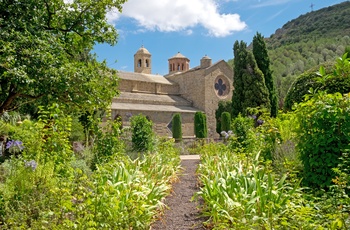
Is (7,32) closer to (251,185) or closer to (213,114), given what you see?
(251,185)

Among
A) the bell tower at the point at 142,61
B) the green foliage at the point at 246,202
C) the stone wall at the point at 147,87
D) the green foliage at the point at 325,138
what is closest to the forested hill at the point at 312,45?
the stone wall at the point at 147,87

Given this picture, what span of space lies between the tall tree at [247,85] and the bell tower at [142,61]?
1771 centimetres

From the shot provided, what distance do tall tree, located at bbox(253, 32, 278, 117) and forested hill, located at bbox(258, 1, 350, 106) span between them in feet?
34.4

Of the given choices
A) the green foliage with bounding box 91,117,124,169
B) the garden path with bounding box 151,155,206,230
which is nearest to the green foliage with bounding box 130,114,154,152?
the green foliage with bounding box 91,117,124,169

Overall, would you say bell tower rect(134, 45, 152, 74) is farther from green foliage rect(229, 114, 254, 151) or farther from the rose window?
green foliage rect(229, 114, 254, 151)

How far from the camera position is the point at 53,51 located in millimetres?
7074

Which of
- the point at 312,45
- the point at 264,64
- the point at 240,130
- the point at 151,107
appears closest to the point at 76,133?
the point at 240,130

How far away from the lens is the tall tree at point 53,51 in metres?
6.26

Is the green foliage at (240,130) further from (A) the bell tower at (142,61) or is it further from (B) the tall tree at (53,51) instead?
(A) the bell tower at (142,61)

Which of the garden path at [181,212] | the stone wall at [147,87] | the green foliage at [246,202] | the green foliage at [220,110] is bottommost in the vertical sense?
the garden path at [181,212]

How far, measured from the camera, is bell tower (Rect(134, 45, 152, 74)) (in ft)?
132

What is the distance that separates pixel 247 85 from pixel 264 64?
271 centimetres

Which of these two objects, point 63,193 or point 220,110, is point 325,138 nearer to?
point 63,193

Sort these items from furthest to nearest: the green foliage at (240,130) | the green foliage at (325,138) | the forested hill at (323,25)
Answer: the forested hill at (323,25) < the green foliage at (240,130) < the green foliage at (325,138)
